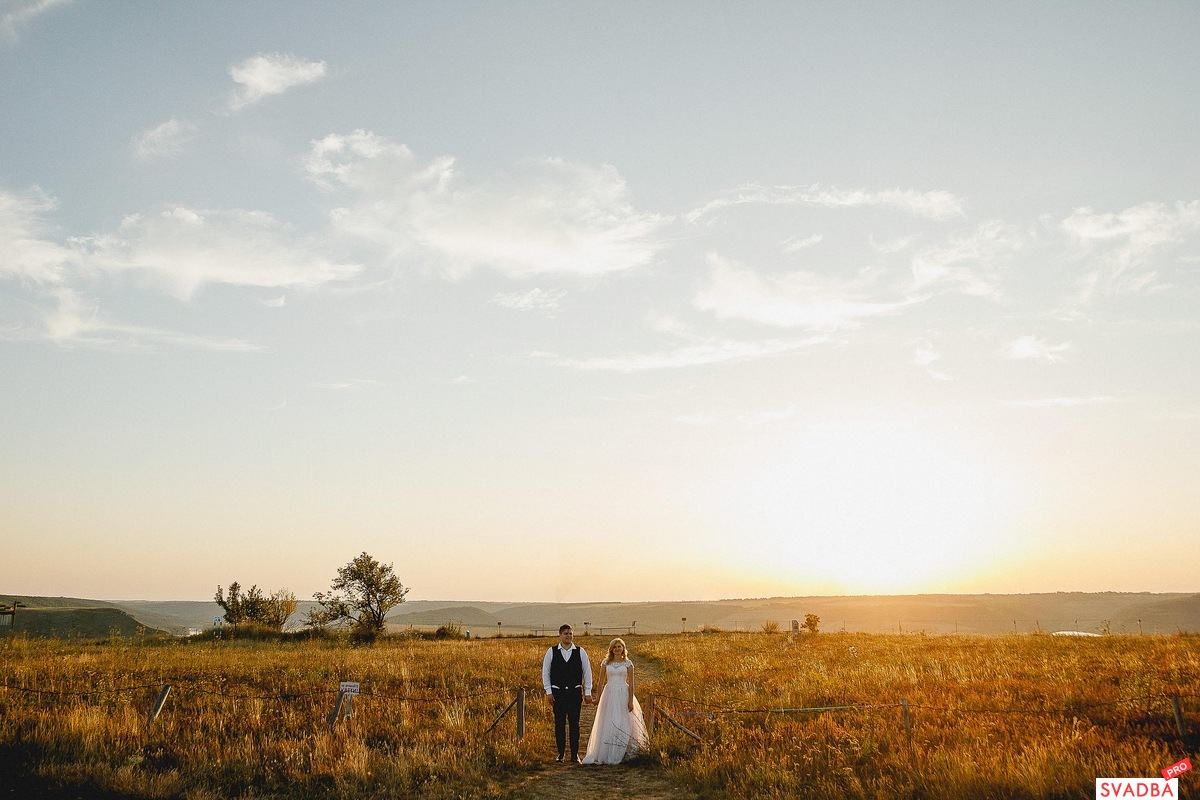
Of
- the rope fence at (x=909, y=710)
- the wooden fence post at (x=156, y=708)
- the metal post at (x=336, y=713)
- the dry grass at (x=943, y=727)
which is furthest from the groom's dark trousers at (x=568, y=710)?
the wooden fence post at (x=156, y=708)

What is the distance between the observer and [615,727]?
12.4 m

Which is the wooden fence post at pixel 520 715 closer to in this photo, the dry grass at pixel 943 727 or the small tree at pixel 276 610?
the dry grass at pixel 943 727

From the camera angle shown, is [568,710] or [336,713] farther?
[336,713]

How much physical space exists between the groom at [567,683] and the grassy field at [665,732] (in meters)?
0.61

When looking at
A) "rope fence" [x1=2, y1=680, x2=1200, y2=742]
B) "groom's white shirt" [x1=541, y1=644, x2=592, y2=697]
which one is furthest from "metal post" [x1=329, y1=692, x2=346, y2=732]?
"groom's white shirt" [x1=541, y1=644, x2=592, y2=697]

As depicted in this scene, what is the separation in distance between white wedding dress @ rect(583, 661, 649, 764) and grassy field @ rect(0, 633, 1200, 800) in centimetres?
63

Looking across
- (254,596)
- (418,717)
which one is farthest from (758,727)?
(254,596)

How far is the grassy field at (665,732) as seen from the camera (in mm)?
9773

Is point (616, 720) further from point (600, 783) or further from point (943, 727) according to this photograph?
point (943, 727)

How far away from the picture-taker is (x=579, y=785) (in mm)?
10586

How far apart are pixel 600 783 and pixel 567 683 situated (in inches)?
80.0

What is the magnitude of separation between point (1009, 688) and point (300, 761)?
1571 cm

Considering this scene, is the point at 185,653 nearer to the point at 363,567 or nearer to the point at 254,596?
the point at 363,567

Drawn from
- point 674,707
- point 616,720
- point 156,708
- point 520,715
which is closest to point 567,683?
point 616,720
